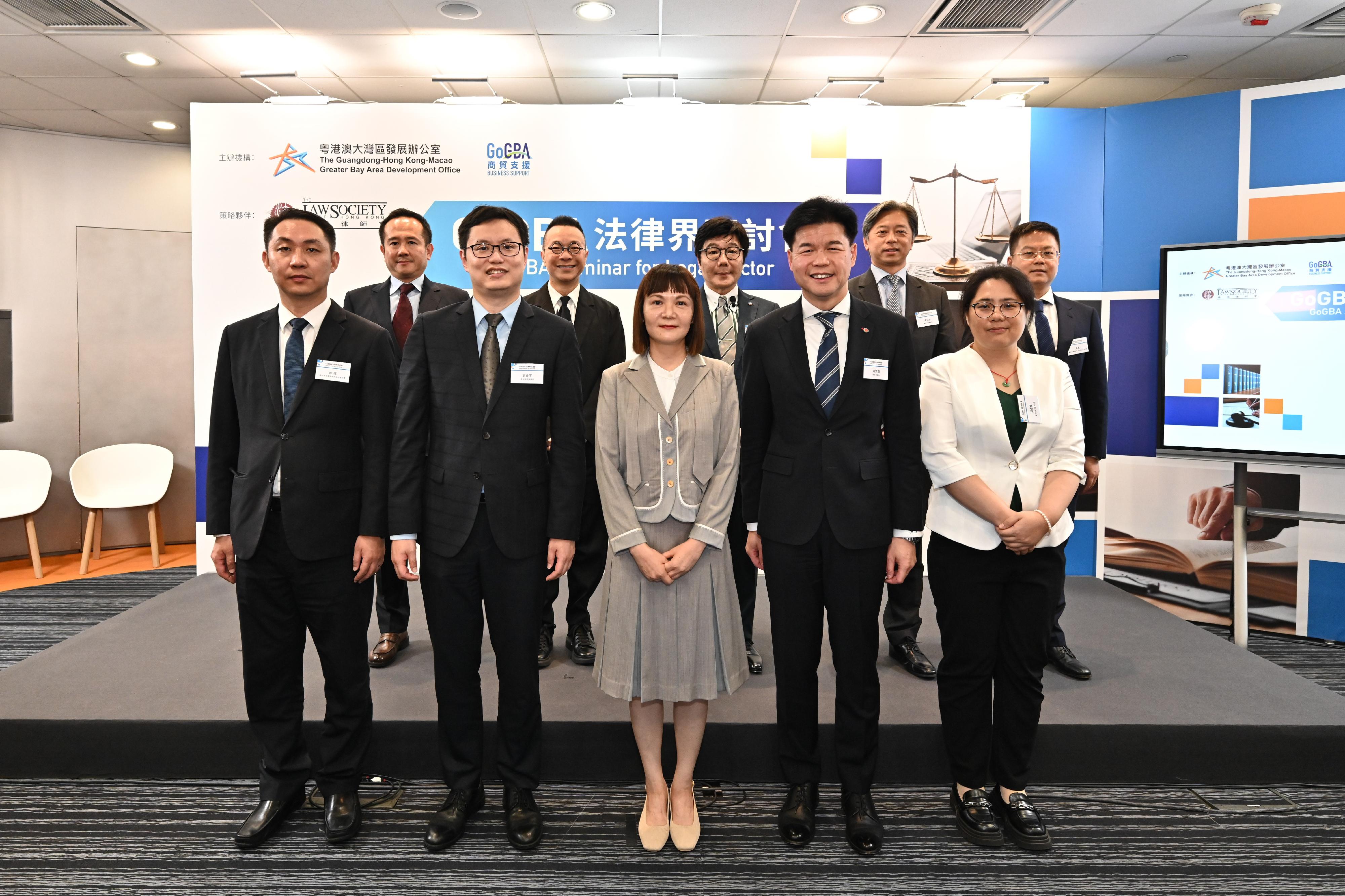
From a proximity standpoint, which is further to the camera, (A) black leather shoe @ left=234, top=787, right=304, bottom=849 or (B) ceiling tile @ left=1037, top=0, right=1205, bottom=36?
(B) ceiling tile @ left=1037, top=0, right=1205, bottom=36

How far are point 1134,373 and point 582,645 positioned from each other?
389cm

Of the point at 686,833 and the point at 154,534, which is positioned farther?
the point at 154,534

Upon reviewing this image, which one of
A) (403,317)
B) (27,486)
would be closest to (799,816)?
(403,317)

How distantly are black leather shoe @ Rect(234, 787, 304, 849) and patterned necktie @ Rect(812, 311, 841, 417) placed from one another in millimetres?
2008

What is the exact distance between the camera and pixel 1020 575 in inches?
84.0

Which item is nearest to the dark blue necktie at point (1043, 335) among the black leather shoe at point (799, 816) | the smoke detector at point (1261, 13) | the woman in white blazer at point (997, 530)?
the woman in white blazer at point (997, 530)

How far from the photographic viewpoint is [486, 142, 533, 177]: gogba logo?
468 cm

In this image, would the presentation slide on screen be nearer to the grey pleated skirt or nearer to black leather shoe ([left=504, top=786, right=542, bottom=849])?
the grey pleated skirt

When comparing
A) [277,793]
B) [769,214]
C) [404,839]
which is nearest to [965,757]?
[404,839]

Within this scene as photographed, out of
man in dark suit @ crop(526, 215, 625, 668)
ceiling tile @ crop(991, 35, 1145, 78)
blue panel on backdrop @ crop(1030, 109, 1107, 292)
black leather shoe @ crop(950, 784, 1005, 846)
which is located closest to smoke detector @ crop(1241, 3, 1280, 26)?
ceiling tile @ crop(991, 35, 1145, 78)

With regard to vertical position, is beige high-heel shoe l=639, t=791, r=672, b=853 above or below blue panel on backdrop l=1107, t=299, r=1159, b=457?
below

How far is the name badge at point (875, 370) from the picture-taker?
2.08m

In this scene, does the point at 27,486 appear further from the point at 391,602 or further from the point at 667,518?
the point at 667,518

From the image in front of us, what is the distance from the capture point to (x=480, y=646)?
7.11 feet
